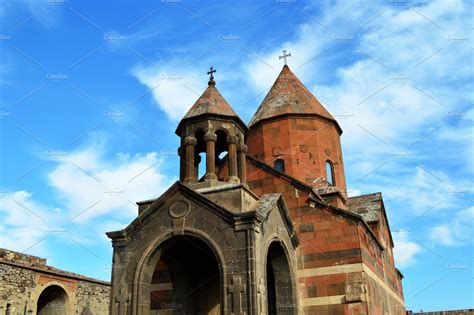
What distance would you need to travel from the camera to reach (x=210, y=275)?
1266cm

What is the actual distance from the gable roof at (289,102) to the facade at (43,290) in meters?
10.8

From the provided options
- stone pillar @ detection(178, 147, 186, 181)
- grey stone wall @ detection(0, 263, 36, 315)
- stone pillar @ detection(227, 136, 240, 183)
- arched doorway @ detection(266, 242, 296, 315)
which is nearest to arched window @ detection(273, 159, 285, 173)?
stone pillar @ detection(227, 136, 240, 183)

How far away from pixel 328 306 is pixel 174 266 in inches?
171

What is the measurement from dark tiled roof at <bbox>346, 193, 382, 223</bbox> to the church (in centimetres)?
7

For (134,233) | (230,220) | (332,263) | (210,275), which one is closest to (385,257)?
(332,263)

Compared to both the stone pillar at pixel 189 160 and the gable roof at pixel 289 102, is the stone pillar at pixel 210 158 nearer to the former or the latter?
the stone pillar at pixel 189 160

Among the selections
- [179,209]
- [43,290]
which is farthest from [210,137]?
[43,290]

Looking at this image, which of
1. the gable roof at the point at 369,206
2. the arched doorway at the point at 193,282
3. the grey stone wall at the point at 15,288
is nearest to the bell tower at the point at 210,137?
the arched doorway at the point at 193,282

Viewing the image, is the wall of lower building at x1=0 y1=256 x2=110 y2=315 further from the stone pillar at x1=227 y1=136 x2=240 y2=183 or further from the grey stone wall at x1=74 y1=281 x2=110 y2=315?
the stone pillar at x1=227 y1=136 x2=240 y2=183

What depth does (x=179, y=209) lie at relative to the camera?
10688 mm

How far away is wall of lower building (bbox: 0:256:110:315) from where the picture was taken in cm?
1692

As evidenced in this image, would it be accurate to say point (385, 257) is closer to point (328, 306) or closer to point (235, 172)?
point (328, 306)

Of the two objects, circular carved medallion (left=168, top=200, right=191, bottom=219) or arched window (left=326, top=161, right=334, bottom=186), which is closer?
circular carved medallion (left=168, top=200, right=191, bottom=219)

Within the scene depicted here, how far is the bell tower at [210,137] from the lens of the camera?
11961 mm
